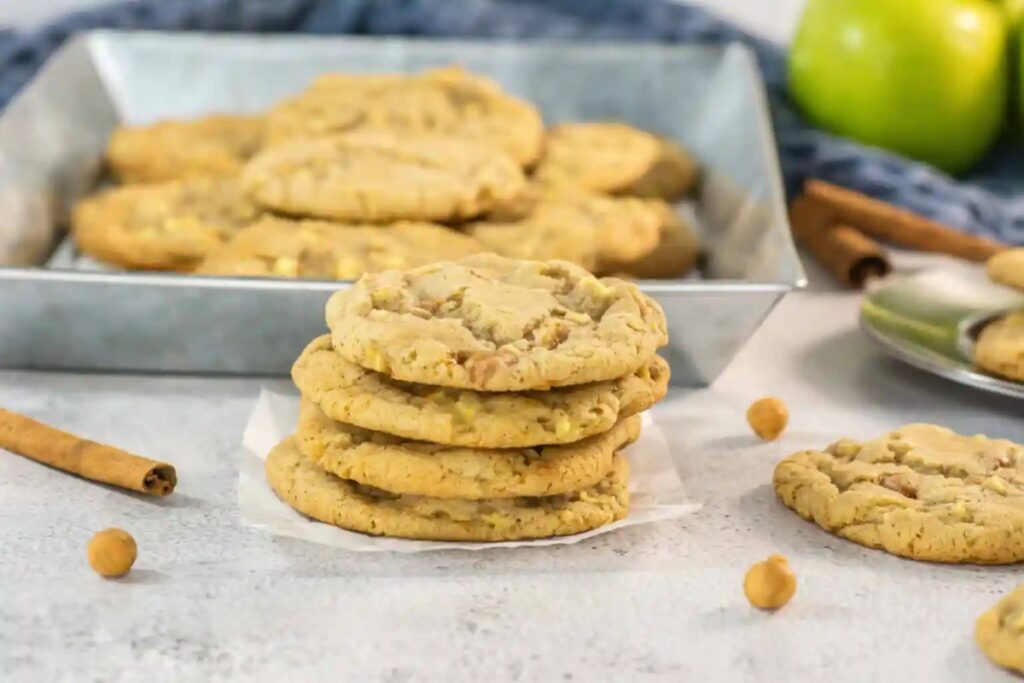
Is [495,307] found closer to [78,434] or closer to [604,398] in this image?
[604,398]

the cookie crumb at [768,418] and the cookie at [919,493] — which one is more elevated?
the cookie at [919,493]

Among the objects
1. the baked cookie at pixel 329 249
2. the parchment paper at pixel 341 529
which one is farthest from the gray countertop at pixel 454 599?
the baked cookie at pixel 329 249

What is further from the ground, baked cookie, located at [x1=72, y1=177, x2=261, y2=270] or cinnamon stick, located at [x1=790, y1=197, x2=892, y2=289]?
baked cookie, located at [x1=72, y1=177, x2=261, y2=270]

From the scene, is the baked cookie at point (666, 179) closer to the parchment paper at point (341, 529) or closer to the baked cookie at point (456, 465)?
the parchment paper at point (341, 529)

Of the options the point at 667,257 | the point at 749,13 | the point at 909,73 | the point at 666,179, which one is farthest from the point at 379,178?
the point at 749,13

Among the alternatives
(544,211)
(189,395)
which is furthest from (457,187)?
(189,395)

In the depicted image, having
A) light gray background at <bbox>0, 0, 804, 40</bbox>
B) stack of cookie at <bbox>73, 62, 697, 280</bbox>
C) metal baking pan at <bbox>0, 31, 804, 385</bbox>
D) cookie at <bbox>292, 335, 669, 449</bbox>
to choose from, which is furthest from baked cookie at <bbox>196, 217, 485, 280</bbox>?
light gray background at <bbox>0, 0, 804, 40</bbox>

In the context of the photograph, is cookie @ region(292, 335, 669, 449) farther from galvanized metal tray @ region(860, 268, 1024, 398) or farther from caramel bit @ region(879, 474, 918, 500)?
galvanized metal tray @ region(860, 268, 1024, 398)
